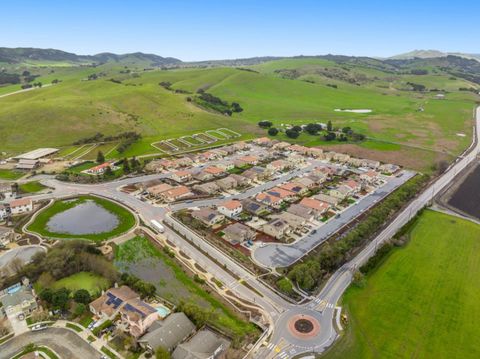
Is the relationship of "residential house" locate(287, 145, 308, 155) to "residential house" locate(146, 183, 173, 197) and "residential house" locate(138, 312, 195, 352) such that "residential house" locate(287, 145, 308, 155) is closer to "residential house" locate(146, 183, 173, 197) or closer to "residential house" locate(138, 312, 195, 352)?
"residential house" locate(146, 183, 173, 197)

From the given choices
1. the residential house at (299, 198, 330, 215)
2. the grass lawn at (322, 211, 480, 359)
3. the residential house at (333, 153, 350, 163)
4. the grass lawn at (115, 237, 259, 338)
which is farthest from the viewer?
the residential house at (333, 153, 350, 163)

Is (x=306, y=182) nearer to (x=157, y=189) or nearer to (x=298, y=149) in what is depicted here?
(x=298, y=149)

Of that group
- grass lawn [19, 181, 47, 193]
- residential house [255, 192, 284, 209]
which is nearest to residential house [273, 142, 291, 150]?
residential house [255, 192, 284, 209]

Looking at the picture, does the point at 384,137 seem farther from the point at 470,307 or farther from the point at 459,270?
the point at 470,307

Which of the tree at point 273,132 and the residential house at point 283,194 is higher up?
the tree at point 273,132

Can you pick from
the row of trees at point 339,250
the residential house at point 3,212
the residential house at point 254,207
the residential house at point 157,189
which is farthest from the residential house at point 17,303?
the residential house at point 254,207

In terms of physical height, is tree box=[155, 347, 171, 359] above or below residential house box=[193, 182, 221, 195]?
below

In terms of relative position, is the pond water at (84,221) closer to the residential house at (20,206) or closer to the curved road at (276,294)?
the curved road at (276,294)
